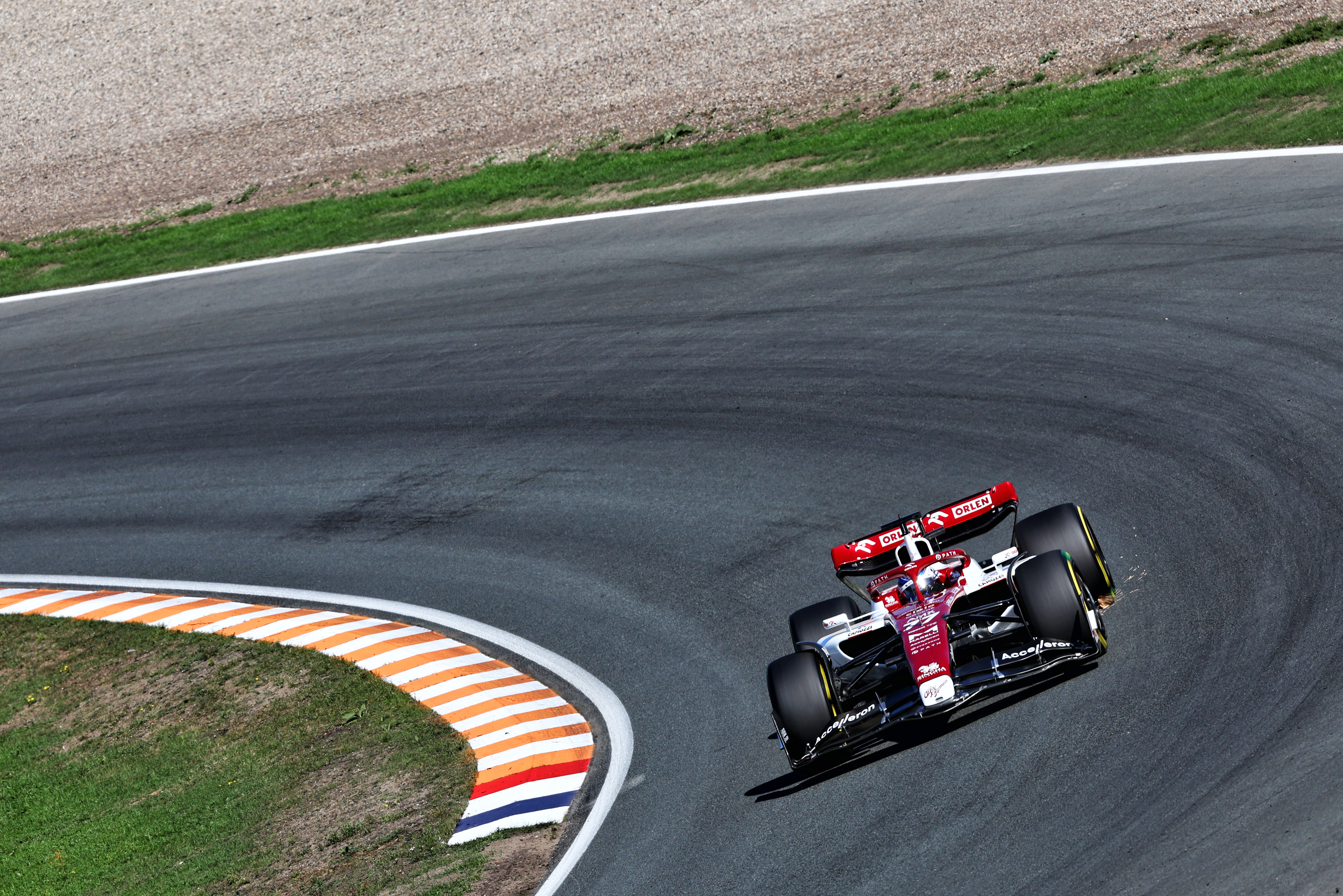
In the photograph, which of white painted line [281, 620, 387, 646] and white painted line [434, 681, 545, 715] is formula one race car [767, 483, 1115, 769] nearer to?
white painted line [434, 681, 545, 715]

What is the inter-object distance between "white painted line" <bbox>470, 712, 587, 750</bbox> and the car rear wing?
245cm

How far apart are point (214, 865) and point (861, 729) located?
488cm

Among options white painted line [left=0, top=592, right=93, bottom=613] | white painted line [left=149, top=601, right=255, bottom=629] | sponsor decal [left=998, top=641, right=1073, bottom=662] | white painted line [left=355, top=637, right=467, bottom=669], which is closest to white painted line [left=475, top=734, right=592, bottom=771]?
white painted line [left=355, top=637, right=467, bottom=669]

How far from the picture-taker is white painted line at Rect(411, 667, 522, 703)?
38.9 ft

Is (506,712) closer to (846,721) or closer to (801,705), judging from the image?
(801,705)

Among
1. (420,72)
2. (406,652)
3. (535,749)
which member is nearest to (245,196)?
(420,72)

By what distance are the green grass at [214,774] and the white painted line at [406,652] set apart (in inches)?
7.3

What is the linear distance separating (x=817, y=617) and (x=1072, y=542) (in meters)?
1.80

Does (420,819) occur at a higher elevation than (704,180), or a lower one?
lower

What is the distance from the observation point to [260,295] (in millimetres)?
21750

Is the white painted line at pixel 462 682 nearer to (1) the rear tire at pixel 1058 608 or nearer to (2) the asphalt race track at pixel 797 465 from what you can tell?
(2) the asphalt race track at pixel 797 465

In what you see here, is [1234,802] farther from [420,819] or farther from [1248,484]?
[420,819]

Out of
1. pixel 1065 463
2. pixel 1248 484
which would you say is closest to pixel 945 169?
pixel 1065 463

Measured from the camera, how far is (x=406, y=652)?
12.7m
